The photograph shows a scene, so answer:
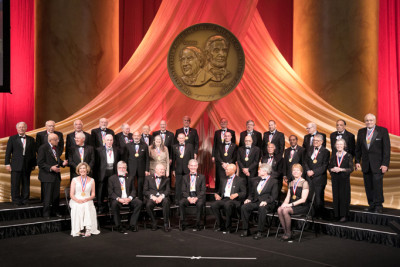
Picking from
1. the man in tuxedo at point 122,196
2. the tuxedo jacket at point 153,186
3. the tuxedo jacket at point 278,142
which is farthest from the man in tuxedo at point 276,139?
the man in tuxedo at point 122,196

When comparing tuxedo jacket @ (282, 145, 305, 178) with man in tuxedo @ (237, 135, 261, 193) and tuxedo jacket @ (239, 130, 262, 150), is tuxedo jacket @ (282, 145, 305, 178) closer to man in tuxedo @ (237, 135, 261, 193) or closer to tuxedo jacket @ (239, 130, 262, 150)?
man in tuxedo @ (237, 135, 261, 193)

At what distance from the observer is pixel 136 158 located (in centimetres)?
737

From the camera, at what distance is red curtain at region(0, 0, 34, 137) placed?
9.84 meters

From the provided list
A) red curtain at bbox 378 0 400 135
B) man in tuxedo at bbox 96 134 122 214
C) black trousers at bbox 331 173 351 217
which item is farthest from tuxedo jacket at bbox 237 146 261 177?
red curtain at bbox 378 0 400 135

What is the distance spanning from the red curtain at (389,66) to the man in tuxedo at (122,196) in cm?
628

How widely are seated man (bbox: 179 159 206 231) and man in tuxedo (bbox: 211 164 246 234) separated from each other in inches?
8.8

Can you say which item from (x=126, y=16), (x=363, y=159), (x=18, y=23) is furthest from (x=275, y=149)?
(x=18, y=23)

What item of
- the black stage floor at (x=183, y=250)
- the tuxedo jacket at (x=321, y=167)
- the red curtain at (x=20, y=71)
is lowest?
the black stage floor at (x=183, y=250)

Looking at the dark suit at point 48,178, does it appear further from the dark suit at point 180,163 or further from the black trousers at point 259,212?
the black trousers at point 259,212

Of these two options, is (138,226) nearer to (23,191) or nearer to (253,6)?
(23,191)

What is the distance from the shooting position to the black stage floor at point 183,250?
511cm

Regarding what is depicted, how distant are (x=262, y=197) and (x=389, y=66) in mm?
5621

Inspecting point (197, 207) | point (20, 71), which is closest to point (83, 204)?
point (197, 207)

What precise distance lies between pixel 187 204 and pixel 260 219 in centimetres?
121
